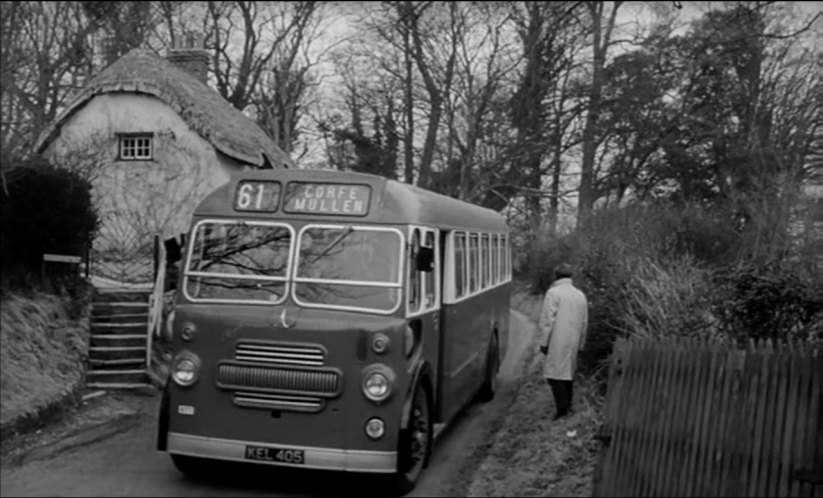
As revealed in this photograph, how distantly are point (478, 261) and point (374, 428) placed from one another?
16.7 feet

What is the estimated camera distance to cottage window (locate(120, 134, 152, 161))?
24578 millimetres

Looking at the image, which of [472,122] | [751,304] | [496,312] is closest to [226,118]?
[472,122]

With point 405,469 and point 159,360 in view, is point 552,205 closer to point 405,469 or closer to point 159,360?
point 159,360

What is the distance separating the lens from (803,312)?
9109 millimetres

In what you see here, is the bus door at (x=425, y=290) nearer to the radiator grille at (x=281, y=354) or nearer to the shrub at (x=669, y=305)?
the radiator grille at (x=281, y=354)

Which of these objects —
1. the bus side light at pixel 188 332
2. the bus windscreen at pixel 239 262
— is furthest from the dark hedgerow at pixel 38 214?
the bus side light at pixel 188 332

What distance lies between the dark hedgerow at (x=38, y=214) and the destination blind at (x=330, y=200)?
6.12m

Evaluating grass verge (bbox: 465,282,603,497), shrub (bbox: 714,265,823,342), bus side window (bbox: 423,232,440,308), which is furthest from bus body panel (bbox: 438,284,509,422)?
shrub (bbox: 714,265,823,342)

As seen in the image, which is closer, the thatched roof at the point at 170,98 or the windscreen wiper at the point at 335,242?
the windscreen wiper at the point at 335,242

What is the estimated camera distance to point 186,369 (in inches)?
314

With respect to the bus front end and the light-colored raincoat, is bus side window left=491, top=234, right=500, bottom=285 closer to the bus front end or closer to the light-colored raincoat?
the light-colored raincoat

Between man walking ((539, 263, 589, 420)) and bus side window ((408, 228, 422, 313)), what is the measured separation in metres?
2.65

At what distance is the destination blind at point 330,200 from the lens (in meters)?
8.39

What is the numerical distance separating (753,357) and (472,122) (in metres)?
26.5
